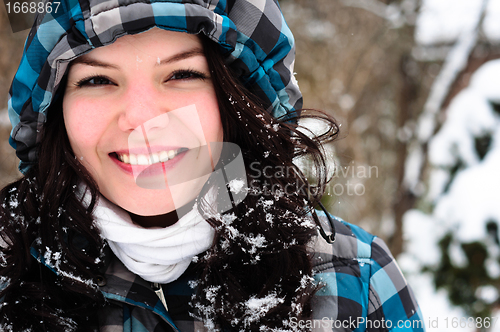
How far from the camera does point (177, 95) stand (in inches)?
44.7

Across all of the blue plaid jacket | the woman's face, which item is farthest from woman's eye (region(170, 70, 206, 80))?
the blue plaid jacket

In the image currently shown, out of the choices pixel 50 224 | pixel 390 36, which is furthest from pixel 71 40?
pixel 390 36

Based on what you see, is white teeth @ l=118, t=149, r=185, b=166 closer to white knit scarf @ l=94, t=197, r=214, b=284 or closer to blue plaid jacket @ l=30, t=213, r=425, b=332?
white knit scarf @ l=94, t=197, r=214, b=284

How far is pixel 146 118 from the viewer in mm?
1101

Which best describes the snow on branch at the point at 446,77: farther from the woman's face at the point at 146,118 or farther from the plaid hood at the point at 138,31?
the woman's face at the point at 146,118

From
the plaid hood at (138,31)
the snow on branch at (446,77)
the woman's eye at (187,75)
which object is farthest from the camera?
the snow on branch at (446,77)

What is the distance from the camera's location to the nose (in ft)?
3.57

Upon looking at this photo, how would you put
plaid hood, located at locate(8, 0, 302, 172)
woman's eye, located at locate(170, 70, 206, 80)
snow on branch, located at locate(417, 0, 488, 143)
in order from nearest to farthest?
plaid hood, located at locate(8, 0, 302, 172), woman's eye, located at locate(170, 70, 206, 80), snow on branch, located at locate(417, 0, 488, 143)

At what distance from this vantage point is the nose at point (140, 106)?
1.09m

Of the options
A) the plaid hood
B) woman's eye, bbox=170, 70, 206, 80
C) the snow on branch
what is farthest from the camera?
the snow on branch

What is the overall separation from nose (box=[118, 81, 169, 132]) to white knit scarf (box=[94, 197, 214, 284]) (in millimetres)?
358

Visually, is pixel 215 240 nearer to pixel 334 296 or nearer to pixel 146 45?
pixel 334 296

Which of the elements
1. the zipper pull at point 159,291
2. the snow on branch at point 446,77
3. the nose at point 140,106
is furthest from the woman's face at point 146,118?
the snow on branch at point 446,77

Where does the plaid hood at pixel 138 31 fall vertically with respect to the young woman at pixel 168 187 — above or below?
above
